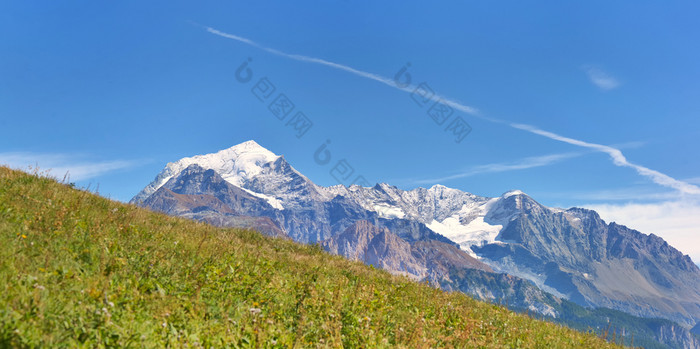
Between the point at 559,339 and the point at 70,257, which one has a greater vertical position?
the point at 70,257

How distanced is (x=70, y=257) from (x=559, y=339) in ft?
39.4

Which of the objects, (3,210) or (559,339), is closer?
(3,210)

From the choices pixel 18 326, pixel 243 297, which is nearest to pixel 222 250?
pixel 243 297

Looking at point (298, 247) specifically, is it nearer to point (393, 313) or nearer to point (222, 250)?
point (222, 250)

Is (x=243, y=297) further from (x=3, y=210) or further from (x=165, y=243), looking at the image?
(x=3, y=210)

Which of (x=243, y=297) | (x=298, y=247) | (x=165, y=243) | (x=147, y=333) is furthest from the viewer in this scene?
(x=298, y=247)

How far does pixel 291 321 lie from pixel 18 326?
4.21 meters

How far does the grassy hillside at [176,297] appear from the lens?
5.87 meters

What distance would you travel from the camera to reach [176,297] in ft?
24.8

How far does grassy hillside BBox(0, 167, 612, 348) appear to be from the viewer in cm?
587

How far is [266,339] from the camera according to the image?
6.81 metres

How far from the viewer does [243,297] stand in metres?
8.49

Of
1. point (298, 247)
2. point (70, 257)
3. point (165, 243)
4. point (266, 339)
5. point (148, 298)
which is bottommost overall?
point (266, 339)

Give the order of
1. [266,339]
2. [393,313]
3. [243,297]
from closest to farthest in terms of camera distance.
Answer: [266,339], [243,297], [393,313]
